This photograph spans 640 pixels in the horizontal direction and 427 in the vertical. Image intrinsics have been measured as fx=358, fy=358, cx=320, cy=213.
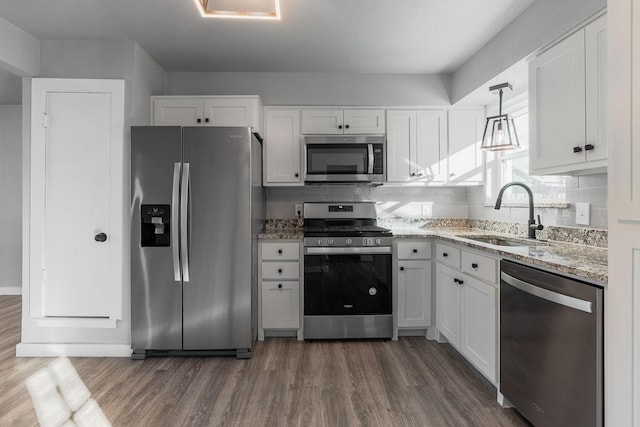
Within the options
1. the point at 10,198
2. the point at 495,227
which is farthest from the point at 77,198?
the point at 495,227

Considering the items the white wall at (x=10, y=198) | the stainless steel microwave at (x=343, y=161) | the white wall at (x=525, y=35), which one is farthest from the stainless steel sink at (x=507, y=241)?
the white wall at (x=10, y=198)

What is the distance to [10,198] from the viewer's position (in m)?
4.55

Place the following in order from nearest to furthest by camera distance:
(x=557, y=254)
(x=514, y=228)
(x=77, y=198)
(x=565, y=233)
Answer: (x=557, y=254) → (x=565, y=233) → (x=77, y=198) → (x=514, y=228)

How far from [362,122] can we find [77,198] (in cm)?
250

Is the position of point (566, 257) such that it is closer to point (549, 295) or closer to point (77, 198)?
point (549, 295)

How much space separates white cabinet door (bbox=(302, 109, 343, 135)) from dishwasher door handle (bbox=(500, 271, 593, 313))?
80.1 inches

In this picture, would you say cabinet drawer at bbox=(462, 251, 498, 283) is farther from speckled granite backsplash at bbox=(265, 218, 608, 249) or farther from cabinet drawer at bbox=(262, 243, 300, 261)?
cabinet drawer at bbox=(262, 243, 300, 261)

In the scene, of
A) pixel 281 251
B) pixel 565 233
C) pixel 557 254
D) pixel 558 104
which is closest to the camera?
pixel 557 254

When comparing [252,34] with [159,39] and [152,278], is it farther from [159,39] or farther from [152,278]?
[152,278]

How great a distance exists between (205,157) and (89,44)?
52.2 inches

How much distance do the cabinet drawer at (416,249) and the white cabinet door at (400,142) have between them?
2.32 feet

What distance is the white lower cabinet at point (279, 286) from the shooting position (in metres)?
3.05

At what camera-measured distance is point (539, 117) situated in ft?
7.18

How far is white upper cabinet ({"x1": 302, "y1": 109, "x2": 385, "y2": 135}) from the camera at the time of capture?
3414 mm
